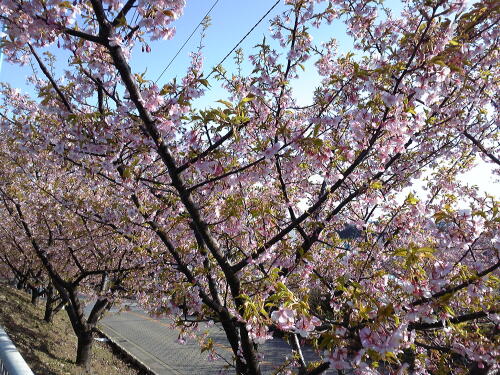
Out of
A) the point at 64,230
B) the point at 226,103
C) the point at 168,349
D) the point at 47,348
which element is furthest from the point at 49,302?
the point at 226,103

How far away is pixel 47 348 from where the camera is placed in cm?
1176

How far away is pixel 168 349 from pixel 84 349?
7.44 metres

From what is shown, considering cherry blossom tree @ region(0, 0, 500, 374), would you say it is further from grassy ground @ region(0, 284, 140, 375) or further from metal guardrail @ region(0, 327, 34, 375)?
grassy ground @ region(0, 284, 140, 375)

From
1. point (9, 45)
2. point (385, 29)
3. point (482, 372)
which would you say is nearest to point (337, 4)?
point (385, 29)

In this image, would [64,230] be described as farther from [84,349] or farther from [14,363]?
[14,363]

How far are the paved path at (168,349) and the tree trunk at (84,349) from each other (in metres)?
1.30

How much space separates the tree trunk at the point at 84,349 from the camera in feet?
34.6

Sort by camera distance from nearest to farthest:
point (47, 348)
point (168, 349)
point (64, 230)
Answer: point (64, 230)
point (47, 348)
point (168, 349)

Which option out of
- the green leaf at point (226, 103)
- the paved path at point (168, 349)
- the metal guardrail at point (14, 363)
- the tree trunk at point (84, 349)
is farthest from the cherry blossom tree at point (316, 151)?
the paved path at point (168, 349)

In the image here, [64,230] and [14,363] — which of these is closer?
[14,363]

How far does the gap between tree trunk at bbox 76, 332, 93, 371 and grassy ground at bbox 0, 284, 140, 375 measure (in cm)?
24

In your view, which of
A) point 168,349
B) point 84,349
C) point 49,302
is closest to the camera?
point 84,349

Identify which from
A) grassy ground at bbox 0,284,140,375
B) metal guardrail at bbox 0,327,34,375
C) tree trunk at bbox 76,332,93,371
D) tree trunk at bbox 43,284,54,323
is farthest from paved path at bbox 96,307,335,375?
metal guardrail at bbox 0,327,34,375

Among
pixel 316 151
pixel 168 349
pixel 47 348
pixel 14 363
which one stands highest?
pixel 316 151
